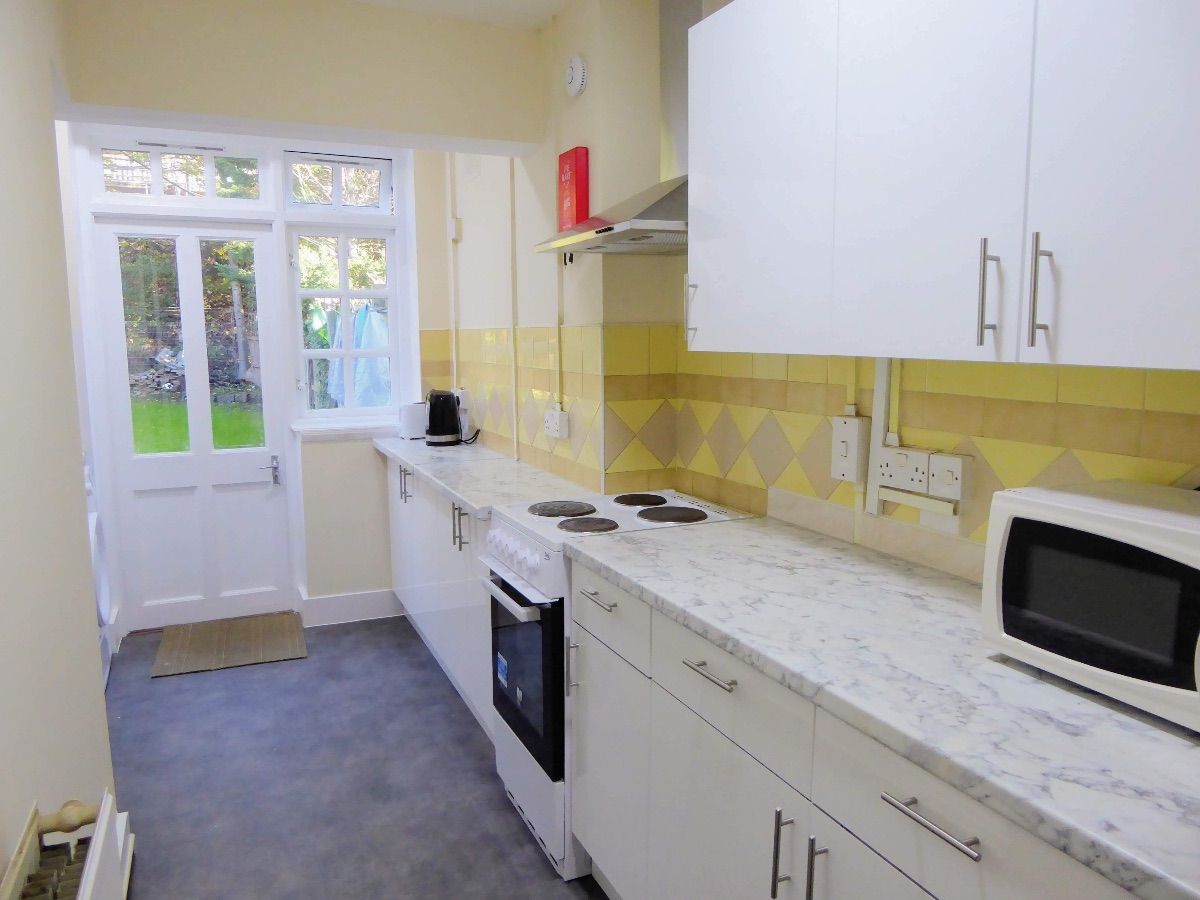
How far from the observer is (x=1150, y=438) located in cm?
134

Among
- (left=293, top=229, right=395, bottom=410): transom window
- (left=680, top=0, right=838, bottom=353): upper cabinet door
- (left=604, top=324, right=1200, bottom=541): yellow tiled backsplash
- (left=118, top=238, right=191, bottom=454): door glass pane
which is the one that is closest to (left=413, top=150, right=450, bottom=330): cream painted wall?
(left=293, top=229, right=395, bottom=410): transom window

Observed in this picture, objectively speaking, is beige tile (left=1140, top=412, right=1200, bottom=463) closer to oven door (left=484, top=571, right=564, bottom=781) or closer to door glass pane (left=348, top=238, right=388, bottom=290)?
oven door (left=484, top=571, right=564, bottom=781)

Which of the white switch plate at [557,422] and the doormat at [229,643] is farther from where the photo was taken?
the doormat at [229,643]

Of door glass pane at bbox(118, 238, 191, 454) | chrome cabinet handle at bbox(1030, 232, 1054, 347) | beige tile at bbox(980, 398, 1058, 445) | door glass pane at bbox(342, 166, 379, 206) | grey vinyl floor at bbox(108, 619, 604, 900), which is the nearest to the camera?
chrome cabinet handle at bbox(1030, 232, 1054, 347)

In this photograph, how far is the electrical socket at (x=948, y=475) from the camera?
166cm

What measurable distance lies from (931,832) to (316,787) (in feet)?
7.17

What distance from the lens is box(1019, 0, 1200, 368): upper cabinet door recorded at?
95 cm

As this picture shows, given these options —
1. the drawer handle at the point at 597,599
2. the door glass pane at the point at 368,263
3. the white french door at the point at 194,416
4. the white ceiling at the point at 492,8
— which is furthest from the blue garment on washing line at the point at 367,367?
the drawer handle at the point at 597,599

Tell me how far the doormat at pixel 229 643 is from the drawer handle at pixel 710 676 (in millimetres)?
2691

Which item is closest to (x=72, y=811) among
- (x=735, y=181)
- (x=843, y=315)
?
(x=843, y=315)

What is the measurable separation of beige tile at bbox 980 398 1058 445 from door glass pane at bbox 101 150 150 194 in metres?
3.83

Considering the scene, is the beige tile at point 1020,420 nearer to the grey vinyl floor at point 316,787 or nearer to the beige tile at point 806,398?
the beige tile at point 806,398

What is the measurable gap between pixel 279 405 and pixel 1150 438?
3794 mm

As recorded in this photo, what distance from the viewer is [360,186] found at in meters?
4.20
